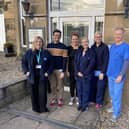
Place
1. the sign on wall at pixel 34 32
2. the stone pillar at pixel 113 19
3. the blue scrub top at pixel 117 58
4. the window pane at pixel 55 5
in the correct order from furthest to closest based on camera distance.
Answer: the sign on wall at pixel 34 32
the window pane at pixel 55 5
the stone pillar at pixel 113 19
the blue scrub top at pixel 117 58

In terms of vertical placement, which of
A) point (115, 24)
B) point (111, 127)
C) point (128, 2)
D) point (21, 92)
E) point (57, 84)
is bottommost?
point (111, 127)

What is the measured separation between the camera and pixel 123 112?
3.51 m

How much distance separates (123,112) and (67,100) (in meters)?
1.17

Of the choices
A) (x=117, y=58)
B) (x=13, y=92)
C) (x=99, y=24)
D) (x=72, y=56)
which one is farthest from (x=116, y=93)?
(x=99, y=24)

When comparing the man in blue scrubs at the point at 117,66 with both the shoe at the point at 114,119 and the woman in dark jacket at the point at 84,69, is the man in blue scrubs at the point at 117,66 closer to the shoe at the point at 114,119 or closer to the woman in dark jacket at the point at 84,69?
the shoe at the point at 114,119

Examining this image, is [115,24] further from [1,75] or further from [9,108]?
[1,75]

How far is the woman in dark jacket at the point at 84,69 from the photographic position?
3248mm

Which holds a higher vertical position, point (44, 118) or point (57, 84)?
point (57, 84)

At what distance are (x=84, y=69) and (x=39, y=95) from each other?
0.92 m

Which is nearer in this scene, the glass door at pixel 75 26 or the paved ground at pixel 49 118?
Result: the paved ground at pixel 49 118

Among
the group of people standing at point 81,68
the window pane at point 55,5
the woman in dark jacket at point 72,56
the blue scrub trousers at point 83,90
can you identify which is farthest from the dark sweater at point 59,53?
the window pane at point 55,5

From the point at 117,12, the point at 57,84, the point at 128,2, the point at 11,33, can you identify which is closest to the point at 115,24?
the point at 117,12

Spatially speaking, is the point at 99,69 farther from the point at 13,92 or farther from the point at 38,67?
the point at 13,92

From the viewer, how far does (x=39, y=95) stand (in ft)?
11.3
